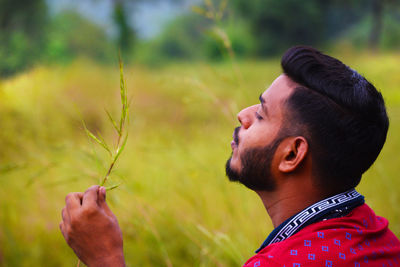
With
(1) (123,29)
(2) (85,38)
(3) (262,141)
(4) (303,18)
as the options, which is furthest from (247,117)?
(2) (85,38)

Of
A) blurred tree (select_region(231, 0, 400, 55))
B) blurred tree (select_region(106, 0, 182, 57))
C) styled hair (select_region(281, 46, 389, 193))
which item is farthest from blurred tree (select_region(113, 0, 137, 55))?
styled hair (select_region(281, 46, 389, 193))

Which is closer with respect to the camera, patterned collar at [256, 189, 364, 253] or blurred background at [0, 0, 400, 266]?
patterned collar at [256, 189, 364, 253]

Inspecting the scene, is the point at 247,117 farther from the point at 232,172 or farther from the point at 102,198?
the point at 102,198

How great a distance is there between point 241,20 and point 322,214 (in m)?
23.6

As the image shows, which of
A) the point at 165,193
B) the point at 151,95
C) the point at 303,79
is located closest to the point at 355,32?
the point at 151,95

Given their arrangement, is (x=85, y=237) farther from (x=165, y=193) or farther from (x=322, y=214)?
(x=165, y=193)

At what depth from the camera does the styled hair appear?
1076 millimetres

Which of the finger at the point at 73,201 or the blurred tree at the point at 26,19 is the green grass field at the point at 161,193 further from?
the blurred tree at the point at 26,19

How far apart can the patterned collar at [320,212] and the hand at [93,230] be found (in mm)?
417

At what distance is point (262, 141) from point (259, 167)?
0.23 feet

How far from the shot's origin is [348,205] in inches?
43.3

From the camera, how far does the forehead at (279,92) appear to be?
3.86 feet

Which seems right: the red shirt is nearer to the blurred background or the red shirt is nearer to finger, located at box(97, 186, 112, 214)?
finger, located at box(97, 186, 112, 214)

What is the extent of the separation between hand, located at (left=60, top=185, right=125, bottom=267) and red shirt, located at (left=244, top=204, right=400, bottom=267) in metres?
0.32
